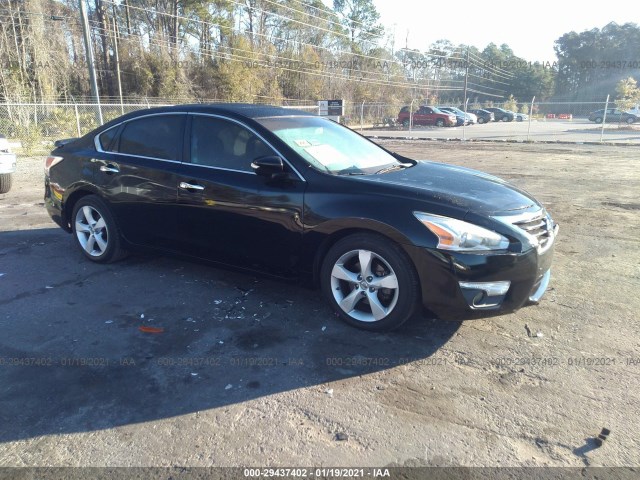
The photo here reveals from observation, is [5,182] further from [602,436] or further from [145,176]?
[602,436]

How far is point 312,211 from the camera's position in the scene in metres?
3.64

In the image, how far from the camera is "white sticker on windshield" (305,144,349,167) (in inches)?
156

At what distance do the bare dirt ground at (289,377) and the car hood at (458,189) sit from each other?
949 mm

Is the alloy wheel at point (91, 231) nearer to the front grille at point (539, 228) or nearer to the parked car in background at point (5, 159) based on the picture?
the front grille at point (539, 228)

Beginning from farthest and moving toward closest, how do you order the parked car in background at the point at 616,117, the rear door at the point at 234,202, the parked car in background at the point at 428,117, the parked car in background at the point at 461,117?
the parked car in background at the point at 461,117
the parked car in background at the point at 616,117
the parked car in background at the point at 428,117
the rear door at the point at 234,202

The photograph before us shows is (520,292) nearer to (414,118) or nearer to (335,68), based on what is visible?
(414,118)

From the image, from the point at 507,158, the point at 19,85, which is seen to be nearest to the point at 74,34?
the point at 19,85

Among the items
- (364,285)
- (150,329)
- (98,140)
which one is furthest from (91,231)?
(364,285)

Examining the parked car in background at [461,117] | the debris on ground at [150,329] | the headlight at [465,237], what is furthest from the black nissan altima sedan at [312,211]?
the parked car in background at [461,117]

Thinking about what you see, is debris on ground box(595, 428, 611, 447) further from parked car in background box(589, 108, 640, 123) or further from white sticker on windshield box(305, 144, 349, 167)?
parked car in background box(589, 108, 640, 123)

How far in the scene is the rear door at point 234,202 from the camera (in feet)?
12.5

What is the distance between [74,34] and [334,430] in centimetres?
3679

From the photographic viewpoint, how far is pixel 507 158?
15.1 m

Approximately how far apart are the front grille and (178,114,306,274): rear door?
165 centimetres
